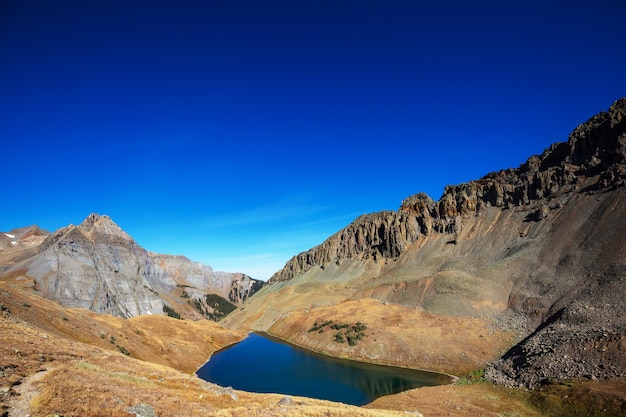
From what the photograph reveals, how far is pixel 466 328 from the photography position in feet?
222

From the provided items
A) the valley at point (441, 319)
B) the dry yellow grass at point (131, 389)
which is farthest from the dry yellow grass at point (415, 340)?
the dry yellow grass at point (131, 389)

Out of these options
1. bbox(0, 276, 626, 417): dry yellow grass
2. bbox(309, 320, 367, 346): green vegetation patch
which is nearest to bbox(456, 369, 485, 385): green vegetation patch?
bbox(0, 276, 626, 417): dry yellow grass

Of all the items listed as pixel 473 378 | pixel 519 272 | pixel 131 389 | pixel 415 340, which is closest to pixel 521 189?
pixel 519 272

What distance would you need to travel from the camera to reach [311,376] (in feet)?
197

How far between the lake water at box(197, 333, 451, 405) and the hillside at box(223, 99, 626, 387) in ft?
18.2

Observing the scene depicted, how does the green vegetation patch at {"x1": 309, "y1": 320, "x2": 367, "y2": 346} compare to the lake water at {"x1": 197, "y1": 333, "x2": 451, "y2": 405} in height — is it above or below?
above

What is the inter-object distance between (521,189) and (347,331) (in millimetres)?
80001

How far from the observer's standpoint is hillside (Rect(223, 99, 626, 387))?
153 feet

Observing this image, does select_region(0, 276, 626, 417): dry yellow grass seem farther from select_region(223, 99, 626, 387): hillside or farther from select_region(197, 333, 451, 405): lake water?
select_region(197, 333, 451, 405): lake water

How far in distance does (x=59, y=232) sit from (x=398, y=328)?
216 metres

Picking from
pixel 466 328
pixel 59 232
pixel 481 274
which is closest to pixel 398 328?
pixel 466 328

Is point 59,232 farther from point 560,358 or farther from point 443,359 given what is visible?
point 560,358

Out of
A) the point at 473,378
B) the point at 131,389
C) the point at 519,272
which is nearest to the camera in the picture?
the point at 131,389

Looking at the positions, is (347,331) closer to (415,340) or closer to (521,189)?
(415,340)
